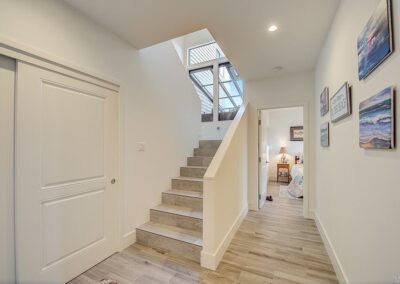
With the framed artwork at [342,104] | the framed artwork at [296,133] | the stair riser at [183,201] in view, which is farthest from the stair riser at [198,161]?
the framed artwork at [296,133]

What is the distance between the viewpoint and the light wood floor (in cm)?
179

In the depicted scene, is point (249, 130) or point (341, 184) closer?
point (341, 184)

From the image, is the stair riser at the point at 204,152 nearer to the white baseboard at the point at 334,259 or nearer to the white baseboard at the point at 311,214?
the white baseboard at the point at 311,214

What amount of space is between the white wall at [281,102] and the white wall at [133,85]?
1.20 metres

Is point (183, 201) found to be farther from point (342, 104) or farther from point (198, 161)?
point (342, 104)

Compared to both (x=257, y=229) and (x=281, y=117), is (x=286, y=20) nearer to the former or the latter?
(x=257, y=229)

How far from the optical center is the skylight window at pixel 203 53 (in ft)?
16.3

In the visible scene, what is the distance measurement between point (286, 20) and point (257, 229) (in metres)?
2.72

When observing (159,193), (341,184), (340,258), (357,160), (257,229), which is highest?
(357,160)

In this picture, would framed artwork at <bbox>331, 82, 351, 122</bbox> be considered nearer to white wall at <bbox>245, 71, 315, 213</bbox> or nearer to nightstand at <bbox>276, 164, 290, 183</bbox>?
white wall at <bbox>245, 71, 315, 213</bbox>

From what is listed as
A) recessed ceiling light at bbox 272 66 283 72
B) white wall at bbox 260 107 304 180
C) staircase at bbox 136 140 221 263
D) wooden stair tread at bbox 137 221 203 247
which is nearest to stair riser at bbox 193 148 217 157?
staircase at bbox 136 140 221 263

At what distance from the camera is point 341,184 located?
1.75 m

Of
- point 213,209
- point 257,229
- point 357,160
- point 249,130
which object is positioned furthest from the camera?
point 249,130

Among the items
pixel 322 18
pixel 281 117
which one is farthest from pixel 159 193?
pixel 281 117
